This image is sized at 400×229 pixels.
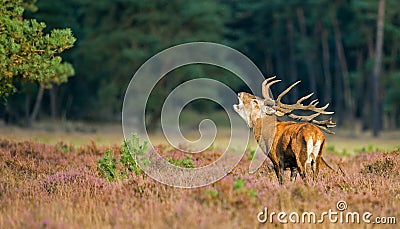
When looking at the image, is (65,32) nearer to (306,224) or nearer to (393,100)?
(306,224)

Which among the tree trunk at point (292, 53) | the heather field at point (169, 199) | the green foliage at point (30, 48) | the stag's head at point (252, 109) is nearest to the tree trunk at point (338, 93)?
the tree trunk at point (292, 53)

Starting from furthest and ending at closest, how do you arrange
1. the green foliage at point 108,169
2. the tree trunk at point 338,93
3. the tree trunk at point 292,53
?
the tree trunk at point 292,53, the tree trunk at point 338,93, the green foliage at point 108,169

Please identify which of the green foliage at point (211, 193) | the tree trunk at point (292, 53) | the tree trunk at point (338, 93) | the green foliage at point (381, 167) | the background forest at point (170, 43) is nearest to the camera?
the green foliage at point (211, 193)

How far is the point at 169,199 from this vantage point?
893cm

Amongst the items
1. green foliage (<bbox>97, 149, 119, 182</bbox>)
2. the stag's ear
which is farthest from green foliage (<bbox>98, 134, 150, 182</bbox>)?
the stag's ear

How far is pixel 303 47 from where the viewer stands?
1879 inches

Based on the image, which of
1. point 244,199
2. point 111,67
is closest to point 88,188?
point 244,199

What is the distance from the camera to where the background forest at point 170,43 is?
122ft

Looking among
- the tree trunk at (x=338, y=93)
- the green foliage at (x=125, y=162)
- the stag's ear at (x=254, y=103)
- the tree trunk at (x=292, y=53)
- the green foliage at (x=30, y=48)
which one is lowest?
the green foliage at (x=125, y=162)

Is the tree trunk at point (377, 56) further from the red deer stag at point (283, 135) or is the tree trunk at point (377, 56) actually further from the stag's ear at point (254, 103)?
the stag's ear at point (254, 103)

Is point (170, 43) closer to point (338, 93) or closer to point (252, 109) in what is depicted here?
point (338, 93)

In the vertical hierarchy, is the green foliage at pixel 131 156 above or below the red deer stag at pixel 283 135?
below

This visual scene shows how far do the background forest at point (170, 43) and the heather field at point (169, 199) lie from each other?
70.3ft

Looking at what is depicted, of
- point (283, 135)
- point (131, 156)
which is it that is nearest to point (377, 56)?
point (131, 156)
